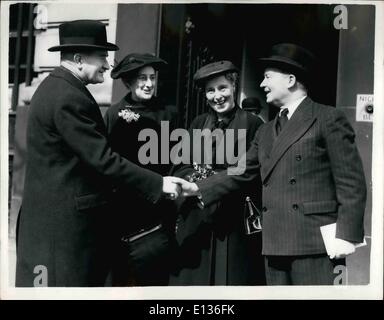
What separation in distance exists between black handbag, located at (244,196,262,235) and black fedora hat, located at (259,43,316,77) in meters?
1.11

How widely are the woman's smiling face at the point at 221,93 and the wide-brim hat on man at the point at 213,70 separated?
47mm

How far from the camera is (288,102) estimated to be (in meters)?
3.93

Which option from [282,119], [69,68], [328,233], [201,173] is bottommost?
[328,233]

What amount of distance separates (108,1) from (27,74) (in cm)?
96

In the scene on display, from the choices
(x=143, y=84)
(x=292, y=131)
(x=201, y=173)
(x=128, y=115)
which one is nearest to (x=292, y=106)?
(x=292, y=131)

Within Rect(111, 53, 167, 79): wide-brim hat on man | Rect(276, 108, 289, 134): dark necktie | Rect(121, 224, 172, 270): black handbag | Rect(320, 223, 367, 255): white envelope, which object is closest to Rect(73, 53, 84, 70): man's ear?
Rect(111, 53, 167, 79): wide-brim hat on man

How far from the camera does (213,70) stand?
4039 mm

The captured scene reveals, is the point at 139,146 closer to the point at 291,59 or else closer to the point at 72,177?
the point at 72,177

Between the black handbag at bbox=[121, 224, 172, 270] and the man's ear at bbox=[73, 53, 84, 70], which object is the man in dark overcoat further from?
the black handbag at bbox=[121, 224, 172, 270]

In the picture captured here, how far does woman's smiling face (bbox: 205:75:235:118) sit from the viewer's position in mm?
4066

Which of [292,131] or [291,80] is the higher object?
[291,80]

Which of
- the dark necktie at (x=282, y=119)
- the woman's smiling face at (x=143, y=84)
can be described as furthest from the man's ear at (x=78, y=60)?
the dark necktie at (x=282, y=119)

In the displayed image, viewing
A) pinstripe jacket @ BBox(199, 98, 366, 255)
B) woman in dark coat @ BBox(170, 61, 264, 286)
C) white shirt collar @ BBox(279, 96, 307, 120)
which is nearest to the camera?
pinstripe jacket @ BBox(199, 98, 366, 255)

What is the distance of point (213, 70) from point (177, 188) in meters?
1.02
